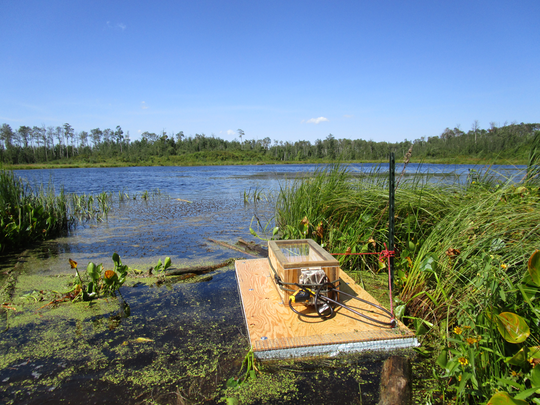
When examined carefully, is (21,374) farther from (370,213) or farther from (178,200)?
(178,200)

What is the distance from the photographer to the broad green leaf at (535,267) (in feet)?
4.99

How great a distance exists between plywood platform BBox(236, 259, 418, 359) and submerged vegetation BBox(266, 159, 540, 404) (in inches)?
8.3

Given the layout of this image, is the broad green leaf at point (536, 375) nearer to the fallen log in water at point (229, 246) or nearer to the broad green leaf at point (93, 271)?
the broad green leaf at point (93, 271)

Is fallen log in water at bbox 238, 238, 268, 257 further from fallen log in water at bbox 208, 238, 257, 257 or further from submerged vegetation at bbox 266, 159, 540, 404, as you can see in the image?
submerged vegetation at bbox 266, 159, 540, 404

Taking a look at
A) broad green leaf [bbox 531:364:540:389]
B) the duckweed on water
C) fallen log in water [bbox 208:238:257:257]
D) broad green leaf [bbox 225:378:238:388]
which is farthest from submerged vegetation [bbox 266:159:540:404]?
the duckweed on water

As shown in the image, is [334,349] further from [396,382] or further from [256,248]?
[256,248]

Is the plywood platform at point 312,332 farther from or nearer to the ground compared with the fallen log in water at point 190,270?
farther from the ground

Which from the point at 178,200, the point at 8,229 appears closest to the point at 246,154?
the point at 178,200

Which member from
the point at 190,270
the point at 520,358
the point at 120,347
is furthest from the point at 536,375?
the point at 190,270

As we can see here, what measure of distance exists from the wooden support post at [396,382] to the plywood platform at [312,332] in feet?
0.45

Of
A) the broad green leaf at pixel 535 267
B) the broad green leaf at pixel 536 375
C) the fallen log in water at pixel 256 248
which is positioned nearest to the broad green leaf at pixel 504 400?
the broad green leaf at pixel 536 375

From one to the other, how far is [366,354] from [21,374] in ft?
8.01

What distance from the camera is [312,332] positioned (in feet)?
7.95

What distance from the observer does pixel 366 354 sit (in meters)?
2.34
